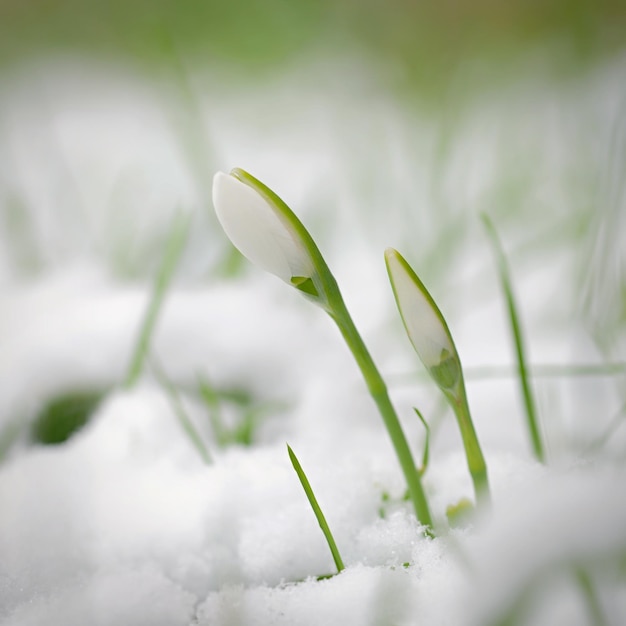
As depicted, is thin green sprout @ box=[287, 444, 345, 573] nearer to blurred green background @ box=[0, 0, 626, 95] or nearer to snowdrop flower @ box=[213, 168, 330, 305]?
snowdrop flower @ box=[213, 168, 330, 305]

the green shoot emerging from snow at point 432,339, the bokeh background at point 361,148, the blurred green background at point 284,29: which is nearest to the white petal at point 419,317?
the green shoot emerging from snow at point 432,339

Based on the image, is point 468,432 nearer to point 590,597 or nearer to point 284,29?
point 590,597

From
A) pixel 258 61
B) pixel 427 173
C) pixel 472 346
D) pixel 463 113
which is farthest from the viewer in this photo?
pixel 258 61

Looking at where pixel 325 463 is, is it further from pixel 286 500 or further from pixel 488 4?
pixel 488 4

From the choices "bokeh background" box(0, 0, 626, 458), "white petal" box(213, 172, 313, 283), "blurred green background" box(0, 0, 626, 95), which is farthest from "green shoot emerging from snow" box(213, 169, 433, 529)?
"blurred green background" box(0, 0, 626, 95)

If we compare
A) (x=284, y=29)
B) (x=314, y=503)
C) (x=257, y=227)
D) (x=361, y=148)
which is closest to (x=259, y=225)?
(x=257, y=227)

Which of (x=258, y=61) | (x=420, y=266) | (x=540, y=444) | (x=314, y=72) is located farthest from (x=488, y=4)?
(x=540, y=444)

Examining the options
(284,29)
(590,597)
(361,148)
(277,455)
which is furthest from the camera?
(284,29)
